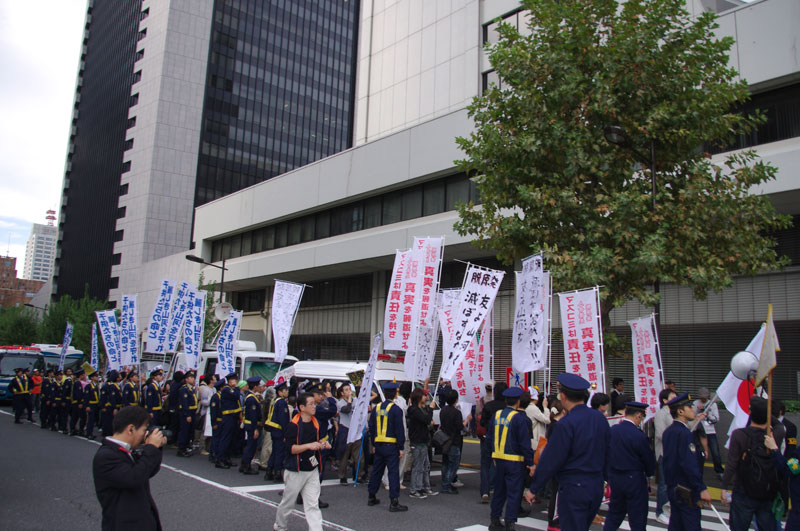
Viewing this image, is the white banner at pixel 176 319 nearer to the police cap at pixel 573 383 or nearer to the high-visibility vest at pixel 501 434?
the high-visibility vest at pixel 501 434

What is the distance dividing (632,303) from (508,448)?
38.3 ft

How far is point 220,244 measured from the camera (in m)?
35.3

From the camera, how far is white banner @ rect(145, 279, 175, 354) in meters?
16.1

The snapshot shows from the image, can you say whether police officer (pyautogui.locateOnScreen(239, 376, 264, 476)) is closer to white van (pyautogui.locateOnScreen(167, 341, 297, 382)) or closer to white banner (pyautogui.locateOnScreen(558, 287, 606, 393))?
white van (pyautogui.locateOnScreen(167, 341, 297, 382))

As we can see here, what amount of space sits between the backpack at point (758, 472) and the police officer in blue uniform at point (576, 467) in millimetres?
1748

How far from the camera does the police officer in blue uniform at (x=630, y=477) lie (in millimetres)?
6145

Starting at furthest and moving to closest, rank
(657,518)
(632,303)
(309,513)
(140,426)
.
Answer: (632,303)
(657,518)
(309,513)
(140,426)

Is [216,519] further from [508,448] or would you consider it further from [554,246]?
[554,246]

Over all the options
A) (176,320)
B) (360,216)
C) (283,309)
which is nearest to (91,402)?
(176,320)

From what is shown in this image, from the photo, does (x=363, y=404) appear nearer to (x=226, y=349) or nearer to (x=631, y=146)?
(x=631, y=146)

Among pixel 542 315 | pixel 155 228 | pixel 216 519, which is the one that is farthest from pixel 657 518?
pixel 155 228

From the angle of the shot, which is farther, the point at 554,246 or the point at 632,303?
the point at 632,303

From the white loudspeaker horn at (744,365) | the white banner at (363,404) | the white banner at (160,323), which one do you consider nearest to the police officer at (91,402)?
the white banner at (160,323)

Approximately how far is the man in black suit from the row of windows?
1379cm
